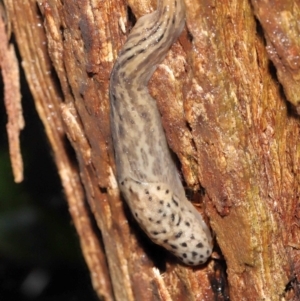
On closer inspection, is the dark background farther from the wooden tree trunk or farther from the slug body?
the slug body

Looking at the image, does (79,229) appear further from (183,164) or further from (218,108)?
(218,108)

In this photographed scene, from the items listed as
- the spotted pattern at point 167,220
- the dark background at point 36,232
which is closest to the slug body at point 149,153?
the spotted pattern at point 167,220

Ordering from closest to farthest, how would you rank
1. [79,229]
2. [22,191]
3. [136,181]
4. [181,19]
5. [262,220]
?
[181,19] < [262,220] < [136,181] < [79,229] < [22,191]

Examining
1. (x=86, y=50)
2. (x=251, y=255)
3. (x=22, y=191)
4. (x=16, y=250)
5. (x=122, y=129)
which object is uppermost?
(x=86, y=50)

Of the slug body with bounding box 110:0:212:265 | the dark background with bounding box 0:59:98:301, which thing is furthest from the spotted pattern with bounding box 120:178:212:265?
the dark background with bounding box 0:59:98:301

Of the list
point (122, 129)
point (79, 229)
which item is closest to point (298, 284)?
point (122, 129)

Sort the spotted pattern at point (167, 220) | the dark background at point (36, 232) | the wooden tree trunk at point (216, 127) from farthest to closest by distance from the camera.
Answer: the dark background at point (36, 232) → the spotted pattern at point (167, 220) → the wooden tree trunk at point (216, 127)

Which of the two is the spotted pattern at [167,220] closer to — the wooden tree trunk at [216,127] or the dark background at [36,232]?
the wooden tree trunk at [216,127]
